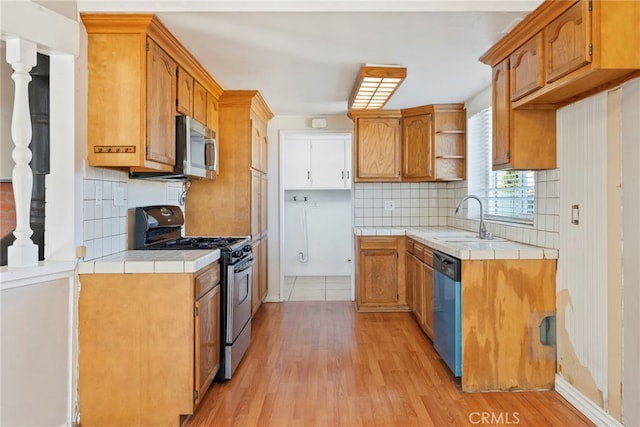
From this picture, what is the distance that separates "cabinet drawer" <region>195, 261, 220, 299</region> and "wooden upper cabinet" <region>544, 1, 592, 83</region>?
216 centimetres

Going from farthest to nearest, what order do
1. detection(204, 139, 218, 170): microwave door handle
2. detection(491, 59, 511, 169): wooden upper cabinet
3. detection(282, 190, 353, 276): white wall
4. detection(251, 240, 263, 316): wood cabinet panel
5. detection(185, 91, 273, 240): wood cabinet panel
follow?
detection(282, 190, 353, 276): white wall → detection(251, 240, 263, 316): wood cabinet panel → detection(185, 91, 273, 240): wood cabinet panel → detection(204, 139, 218, 170): microwave door handle → detection(491, 59, 511, 169): wooden upper cabinet

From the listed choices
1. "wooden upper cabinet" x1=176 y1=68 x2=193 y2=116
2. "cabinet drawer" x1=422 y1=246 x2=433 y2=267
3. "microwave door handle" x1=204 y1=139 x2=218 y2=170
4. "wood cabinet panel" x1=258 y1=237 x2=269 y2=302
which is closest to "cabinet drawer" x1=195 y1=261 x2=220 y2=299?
"microwave door handle" x1=204 y1=139 x2=218 y2=170

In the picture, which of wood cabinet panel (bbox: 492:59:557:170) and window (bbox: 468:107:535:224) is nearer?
wood cabinet panel (bbox: 492:59:557:170)

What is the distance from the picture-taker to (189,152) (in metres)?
2.66

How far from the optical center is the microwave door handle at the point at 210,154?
305 centimetres

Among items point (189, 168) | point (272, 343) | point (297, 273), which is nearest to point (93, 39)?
point (189, 168)

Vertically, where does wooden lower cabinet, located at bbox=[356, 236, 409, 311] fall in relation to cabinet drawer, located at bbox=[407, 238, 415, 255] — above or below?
below

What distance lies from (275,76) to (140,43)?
124cm

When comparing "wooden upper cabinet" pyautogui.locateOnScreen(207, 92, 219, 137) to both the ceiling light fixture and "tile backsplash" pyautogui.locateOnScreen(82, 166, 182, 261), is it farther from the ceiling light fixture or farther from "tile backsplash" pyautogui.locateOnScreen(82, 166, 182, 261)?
the ceiling light fixture

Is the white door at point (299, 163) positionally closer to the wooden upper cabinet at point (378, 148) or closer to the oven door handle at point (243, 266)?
the wooden upper cabinet at point (378, 148)

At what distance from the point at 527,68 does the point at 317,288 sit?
12.6 ft

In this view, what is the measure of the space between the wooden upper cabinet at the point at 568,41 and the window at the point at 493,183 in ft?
3.13

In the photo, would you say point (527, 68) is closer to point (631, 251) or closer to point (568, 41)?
point (568, 41)

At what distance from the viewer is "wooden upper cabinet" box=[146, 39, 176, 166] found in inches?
86.5
